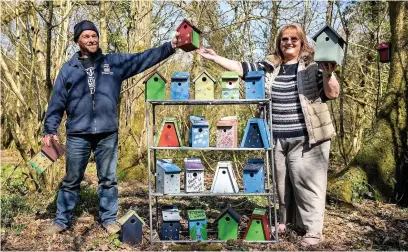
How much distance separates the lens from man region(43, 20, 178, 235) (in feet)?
14.1

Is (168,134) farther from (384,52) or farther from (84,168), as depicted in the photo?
(384,52)

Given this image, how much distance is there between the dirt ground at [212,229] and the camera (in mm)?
4246

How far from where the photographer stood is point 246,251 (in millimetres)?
4078

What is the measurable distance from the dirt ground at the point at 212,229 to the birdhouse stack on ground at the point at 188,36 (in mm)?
1897

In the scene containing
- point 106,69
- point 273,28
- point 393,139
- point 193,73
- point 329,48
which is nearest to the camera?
point 329,48

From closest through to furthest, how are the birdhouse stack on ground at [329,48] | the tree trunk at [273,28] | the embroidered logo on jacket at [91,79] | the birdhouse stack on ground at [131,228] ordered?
the birdhouse stack on ground at [329,48], the birdhouse stack on ground at [131,228], the embroidered logo on jacket at [91,79], the tree trunk at [273,28]

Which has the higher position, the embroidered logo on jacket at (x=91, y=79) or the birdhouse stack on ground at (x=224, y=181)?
the embroidered logo on jacket at (x=91, y=79)

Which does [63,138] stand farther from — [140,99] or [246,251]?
[246,251]

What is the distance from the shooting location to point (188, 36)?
4223 mm

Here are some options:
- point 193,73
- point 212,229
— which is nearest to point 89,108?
point 212,229

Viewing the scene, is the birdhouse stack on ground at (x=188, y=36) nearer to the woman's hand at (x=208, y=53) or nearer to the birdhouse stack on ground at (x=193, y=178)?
the woman's hand at (x=208, y=53)

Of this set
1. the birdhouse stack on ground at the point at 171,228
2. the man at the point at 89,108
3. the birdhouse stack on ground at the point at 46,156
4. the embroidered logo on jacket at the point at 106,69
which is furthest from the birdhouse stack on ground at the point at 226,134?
the birdhouse stack on ground at the point at 46,156

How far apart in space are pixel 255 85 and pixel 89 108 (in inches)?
64.2

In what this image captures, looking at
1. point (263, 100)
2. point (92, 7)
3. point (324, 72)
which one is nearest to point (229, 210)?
point (263, 100)
